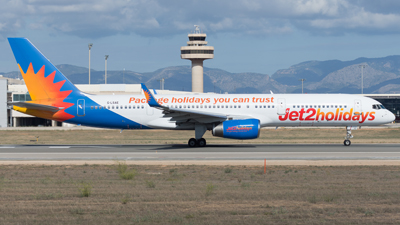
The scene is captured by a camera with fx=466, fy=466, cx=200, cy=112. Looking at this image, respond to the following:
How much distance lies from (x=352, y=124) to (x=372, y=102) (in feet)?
8.38

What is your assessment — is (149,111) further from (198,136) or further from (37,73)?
(37,73)

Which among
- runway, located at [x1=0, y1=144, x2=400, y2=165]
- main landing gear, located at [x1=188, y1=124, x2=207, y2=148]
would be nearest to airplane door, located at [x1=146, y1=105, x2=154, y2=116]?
main landing gear, located at [x1=188, y1=124, x2=207, y2=148]

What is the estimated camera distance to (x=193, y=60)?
141 metres

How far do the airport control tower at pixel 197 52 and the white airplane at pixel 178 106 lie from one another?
9996cm

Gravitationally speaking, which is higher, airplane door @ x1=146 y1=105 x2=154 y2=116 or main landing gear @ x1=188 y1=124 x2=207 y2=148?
airplane door @ x1=146 y1=105 x2=154 y2=116

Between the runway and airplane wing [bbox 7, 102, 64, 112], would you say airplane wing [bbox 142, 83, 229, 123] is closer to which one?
the runway

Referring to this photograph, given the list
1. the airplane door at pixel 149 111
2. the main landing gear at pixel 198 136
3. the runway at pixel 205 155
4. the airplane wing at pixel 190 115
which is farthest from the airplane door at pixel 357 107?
the airplane door at pixel 149 111

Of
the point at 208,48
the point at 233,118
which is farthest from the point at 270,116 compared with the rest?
the point at 208,48

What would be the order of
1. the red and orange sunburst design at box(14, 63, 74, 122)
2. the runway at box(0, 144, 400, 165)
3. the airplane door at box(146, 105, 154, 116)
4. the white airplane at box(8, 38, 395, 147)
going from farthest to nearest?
the red and orange sunburst design at box(14, 63, 74, 122), the airplane door at box(146, 105, 154, 116), the white airplane at box(8, 38, 395, 147), the runway at box(0, 144, 400, 165)

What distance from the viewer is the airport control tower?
13812 cm

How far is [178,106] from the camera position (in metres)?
38.5

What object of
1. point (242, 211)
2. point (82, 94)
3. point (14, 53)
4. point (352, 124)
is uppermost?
point (14, 53)

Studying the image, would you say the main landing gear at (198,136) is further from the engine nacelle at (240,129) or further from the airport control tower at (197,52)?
the airport control tower at (197,52)

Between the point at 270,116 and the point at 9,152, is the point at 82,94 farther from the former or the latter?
the point at 270,116
